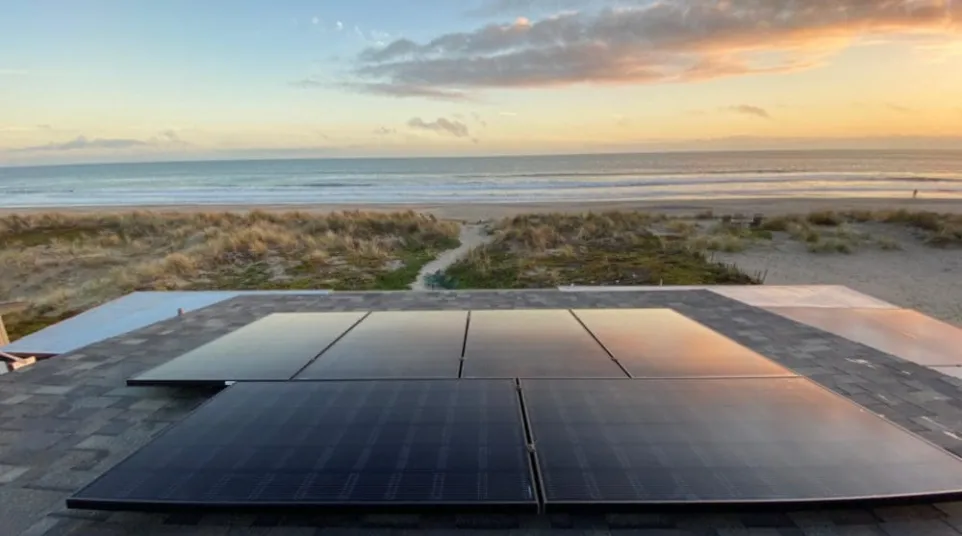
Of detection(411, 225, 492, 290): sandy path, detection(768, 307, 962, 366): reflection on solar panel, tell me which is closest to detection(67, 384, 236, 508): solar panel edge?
detection(768, 307, 962, 366): reflection on solar panel

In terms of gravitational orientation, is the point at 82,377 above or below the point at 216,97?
below

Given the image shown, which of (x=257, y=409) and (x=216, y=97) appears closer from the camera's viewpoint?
(x=257, y=409)

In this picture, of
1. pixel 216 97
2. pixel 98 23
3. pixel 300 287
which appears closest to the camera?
pixel 300 287

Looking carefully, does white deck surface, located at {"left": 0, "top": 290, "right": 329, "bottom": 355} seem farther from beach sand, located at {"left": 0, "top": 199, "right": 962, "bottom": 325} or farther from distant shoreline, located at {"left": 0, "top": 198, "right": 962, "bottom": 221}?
distant shoreline, located at {"left": 0, "top": 198, "right": 962, "bottom": 221}

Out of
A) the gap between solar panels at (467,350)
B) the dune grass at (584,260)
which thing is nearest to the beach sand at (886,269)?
the dune grass at (584,260)

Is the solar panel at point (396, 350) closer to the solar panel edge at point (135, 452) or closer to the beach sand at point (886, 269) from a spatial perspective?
the solar panel edge at point (135, 452)

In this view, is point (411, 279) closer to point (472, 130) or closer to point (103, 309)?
point (103, 309)

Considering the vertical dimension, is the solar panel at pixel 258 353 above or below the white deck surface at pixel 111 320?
above

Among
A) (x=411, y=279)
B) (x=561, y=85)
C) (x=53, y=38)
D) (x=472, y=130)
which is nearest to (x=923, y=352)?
(x=411, y=279)
